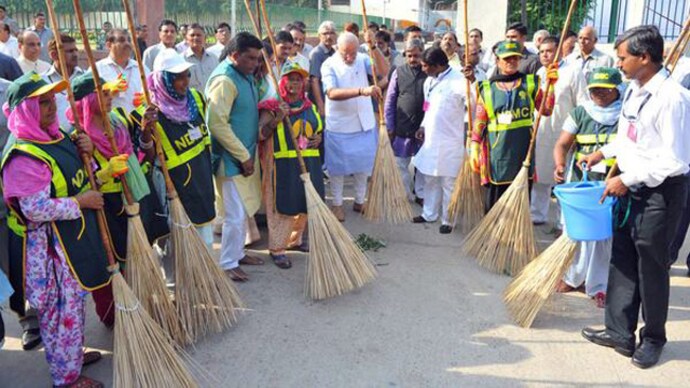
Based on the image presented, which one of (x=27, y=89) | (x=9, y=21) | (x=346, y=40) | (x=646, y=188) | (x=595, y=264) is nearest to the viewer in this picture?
(x=27, y=89)

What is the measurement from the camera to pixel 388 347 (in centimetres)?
332

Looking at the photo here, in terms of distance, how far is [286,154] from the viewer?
4.17 metres

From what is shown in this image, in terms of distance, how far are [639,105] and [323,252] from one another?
2.05m

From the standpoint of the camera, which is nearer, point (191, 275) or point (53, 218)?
point (53, 218)

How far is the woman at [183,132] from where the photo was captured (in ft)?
11.1

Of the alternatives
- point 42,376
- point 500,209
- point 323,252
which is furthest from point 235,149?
point 500,209

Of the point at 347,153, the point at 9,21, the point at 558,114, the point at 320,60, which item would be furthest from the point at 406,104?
the point at 9,21

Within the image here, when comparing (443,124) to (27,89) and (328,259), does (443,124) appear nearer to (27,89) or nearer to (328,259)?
(328,259)

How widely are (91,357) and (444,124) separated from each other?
10.8ft

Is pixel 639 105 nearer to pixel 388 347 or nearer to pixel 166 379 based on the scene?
pixel 388 347

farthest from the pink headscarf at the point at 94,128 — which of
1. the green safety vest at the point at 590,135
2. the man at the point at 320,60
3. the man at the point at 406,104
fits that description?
the man at the point at 406,104

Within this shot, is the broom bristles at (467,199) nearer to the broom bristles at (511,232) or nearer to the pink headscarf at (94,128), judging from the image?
the broom bristles at (511,232)

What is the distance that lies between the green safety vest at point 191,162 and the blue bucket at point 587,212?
2.18m

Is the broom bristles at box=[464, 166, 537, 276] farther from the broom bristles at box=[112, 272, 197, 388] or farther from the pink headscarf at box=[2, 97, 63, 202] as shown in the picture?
the pink headscarf at box=[2, 97, 63, 202]
